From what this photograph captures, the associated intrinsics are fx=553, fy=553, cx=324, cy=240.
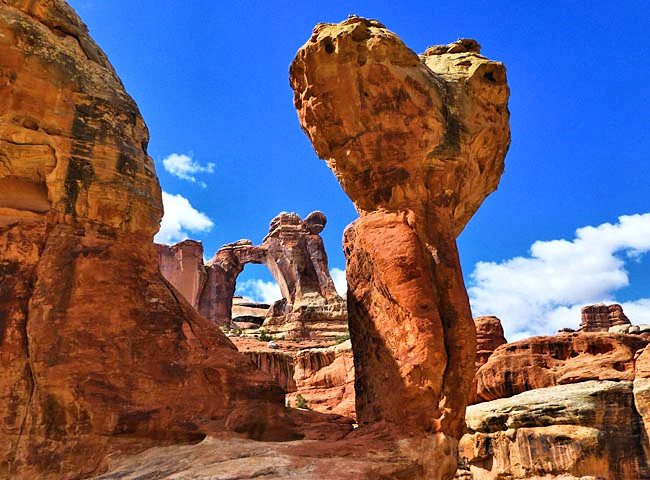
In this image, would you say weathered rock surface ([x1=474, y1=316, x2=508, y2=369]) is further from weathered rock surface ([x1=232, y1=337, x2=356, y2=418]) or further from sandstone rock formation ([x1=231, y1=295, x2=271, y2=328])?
sandstone rock formation ([x1=231, y1=295, x2=271, y2=328])

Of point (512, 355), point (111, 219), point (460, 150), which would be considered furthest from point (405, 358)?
point (512, 355)

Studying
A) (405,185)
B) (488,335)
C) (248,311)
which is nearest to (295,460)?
(405,185)

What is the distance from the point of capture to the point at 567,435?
15.7 metres

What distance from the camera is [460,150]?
1178cm

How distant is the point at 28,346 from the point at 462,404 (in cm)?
712

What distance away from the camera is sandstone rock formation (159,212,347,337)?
44.4m

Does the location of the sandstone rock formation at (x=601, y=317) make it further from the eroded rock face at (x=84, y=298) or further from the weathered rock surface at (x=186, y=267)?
the eroded rock face at (x=84, y=298)

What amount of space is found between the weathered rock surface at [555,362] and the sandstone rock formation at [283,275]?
2297cm

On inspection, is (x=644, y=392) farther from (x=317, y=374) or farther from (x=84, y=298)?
(x=84, y=298)

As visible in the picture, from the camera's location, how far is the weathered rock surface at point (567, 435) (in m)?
15.4

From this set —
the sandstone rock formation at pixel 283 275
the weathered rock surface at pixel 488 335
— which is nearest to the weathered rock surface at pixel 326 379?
the weathered rock surface at pixel 488 335

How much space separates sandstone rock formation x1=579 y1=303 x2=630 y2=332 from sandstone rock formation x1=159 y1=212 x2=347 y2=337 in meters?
30.7

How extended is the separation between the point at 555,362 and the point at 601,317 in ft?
155

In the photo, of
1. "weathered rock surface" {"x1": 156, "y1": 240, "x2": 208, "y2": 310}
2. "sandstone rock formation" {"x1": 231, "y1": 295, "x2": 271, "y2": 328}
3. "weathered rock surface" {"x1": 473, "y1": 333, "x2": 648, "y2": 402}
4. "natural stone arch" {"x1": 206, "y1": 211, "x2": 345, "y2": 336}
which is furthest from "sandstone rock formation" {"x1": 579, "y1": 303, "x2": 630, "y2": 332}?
"weathered rock surface" {"x1": 473, "y1": 333, "x2": 648, "y2": 402}
